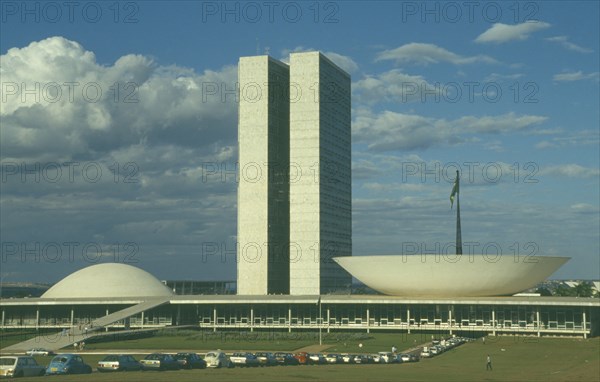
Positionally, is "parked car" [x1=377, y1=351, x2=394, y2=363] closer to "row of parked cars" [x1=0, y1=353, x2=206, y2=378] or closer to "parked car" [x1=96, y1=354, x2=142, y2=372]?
"row of parked cars" [x1=0, y1=353, x2=206, y2=378]

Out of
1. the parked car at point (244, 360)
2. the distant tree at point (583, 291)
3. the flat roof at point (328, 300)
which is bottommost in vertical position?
the parked car at point (244, 360)

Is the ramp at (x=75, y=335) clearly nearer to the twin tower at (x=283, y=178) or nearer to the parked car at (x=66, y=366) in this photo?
the twin tower at (x=283, y=178)

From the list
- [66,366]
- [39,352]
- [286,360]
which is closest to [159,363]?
[66,366]

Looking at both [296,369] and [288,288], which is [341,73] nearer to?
[288,288]

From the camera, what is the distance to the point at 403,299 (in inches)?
3930

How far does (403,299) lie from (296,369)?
162 ft

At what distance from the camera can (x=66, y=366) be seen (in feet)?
152

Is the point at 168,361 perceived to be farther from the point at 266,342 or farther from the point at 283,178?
the point at 283,178

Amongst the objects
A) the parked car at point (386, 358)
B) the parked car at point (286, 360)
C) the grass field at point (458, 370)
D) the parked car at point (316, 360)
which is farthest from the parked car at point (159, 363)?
the parked car at point (386, 358)

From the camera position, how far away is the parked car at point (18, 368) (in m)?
44.4

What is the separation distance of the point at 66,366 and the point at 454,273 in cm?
5914

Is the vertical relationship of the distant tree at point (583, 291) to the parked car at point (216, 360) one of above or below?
above

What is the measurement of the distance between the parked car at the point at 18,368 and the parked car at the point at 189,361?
331 inches

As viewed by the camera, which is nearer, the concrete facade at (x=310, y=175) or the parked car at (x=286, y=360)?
the parked car at (x=286, y=360)
